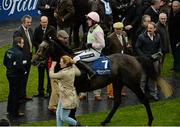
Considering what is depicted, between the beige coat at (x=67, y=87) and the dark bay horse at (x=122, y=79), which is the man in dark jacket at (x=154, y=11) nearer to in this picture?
the dark bay horse at (x=122, y=79)

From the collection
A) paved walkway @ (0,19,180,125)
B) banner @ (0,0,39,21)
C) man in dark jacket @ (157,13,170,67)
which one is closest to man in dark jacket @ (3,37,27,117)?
paved walkway @ (0,19,180,125)

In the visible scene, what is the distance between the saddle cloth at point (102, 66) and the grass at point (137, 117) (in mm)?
1203

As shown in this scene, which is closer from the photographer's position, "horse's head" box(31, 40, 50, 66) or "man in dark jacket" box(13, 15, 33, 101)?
"horse's head" box(31, 40, 50, 66)

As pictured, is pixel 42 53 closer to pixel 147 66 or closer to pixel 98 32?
pixel 98 32

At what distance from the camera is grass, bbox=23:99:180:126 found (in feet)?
46.5

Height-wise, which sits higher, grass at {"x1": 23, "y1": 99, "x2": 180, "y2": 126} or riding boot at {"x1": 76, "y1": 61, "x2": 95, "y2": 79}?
riding boot at {"x1": 76, "y1": 61, "x2": 95, "y2": 79}

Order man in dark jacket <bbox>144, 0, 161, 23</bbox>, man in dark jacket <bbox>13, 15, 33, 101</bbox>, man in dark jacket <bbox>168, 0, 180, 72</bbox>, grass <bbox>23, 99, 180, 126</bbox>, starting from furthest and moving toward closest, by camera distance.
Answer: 1. man in dark jacket <bbox>168, 0, 180, 72</bbox>
2. man in dark jacket <bbox>144, 0, 161, 23</bbox>
3. man in dark jacket <bbox>13, 15, 33, 101</bbox>
4. grass <bbox>23, 99, 180, 126</bbox>

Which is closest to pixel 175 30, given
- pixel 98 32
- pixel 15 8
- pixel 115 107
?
pixel 98 32

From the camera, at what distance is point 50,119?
48.4 feet

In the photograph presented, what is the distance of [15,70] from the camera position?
48.2 ft

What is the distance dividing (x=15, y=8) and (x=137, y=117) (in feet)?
44.0

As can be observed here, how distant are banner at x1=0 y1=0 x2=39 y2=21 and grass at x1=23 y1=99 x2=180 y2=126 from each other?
12.0m

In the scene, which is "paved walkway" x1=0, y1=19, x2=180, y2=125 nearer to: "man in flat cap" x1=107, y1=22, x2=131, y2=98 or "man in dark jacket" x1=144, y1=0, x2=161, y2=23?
"man in flat cap" x1=107, y1=22, x2=131, y2=98

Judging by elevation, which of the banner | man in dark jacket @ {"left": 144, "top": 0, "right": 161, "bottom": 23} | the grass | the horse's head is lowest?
the grass
